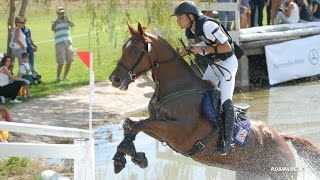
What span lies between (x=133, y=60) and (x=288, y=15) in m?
14.5

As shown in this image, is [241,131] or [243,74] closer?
[241,131]

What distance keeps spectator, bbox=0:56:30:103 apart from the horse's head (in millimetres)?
7603

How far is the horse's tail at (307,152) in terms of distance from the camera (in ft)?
31.1

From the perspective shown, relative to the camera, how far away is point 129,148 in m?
7.90

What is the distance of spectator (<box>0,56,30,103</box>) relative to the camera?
15.4 meters

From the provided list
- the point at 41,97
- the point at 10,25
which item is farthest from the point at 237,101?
the point at 10,25

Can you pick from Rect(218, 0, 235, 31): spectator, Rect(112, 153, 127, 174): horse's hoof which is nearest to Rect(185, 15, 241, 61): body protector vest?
Rect(112, 153, 127, 174): horse's hoof

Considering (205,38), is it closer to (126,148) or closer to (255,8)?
(126,148)

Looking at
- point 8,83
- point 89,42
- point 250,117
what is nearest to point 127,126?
point 250,117

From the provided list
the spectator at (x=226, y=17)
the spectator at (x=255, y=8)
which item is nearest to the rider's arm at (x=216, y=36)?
the spectator at (x=226, y=17)

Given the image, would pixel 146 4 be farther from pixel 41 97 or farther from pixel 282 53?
pixel 282 53

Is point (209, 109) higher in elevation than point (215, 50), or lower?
lower

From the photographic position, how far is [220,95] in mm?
8516

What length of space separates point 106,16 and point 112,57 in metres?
5.95
